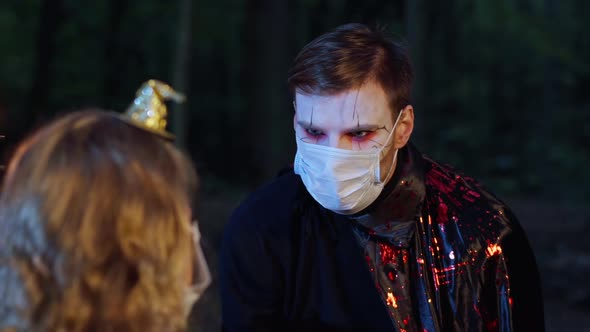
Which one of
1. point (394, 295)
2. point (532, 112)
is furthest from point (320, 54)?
point (532, 112)

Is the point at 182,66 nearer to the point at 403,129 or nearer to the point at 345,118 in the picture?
the point at 403,129

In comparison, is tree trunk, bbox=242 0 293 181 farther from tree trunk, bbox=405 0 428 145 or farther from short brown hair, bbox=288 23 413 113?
short brown hair, bbox=288 23 413 113

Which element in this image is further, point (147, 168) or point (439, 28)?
point (439, 28)

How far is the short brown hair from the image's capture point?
11.6 feet

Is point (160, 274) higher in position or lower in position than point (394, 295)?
higher

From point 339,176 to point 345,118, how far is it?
0.24m

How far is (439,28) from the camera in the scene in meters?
17.5

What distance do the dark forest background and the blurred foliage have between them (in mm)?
34

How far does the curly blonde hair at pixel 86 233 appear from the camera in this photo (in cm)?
194

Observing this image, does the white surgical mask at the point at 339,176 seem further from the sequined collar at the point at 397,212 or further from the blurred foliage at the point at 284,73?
the blurred foliage at the point at 284,73

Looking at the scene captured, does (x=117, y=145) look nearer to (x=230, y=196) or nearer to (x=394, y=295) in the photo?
(x=394, y=295)

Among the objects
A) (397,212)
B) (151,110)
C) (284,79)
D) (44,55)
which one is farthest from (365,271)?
(44,55)

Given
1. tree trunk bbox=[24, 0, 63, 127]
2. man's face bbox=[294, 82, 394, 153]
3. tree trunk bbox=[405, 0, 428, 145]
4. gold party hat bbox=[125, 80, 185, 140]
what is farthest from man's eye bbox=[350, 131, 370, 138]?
tree trunk bbox=[24, 0, 63, 127]

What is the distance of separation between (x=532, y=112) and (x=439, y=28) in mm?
8395
